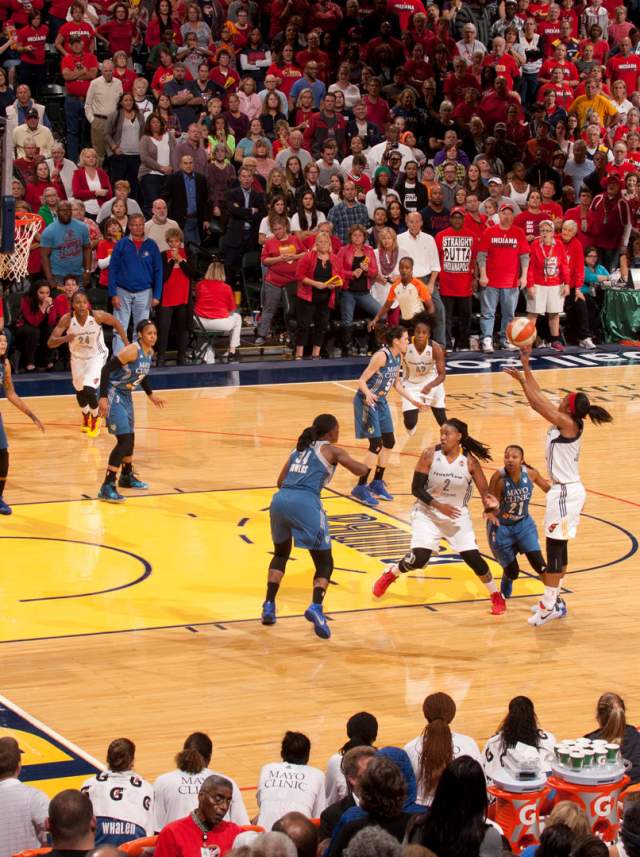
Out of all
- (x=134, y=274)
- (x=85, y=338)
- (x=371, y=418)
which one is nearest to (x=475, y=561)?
(x=371, y=418)

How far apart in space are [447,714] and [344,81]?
18934mm

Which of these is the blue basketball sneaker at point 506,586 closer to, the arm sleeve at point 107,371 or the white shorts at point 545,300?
the arm sleeve at point 107,371

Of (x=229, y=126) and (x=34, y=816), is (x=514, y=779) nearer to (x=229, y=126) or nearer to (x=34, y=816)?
(x=34, y=816)

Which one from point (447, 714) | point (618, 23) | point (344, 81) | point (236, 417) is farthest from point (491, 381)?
point (447, 714)

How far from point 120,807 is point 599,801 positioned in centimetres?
Result: 226

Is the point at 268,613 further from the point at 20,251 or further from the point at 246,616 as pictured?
the point at 20,251

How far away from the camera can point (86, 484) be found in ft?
54.3

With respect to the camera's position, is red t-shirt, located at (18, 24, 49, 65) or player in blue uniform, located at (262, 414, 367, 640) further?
red t-shirt, located at (18, 24, 49, 65)

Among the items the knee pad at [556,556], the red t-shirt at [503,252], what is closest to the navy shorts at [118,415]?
the knee pad at [556,556]

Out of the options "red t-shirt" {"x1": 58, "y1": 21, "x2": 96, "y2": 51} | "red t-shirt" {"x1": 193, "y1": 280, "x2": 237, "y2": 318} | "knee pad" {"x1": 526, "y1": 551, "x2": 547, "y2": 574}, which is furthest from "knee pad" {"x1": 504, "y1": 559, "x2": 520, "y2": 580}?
"red t-shirt" {"x1": 58, "y1": 21, "x2": 96, "y2": 51}

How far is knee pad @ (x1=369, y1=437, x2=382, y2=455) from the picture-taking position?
52.5ft

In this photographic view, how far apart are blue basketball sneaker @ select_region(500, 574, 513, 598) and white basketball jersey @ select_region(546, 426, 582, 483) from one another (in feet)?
3.56

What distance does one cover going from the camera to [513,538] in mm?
12820

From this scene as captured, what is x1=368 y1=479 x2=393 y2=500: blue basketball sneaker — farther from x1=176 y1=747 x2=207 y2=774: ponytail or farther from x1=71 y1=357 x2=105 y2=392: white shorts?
x1=176 y1=747 x2=207 y2=774: ponytail
